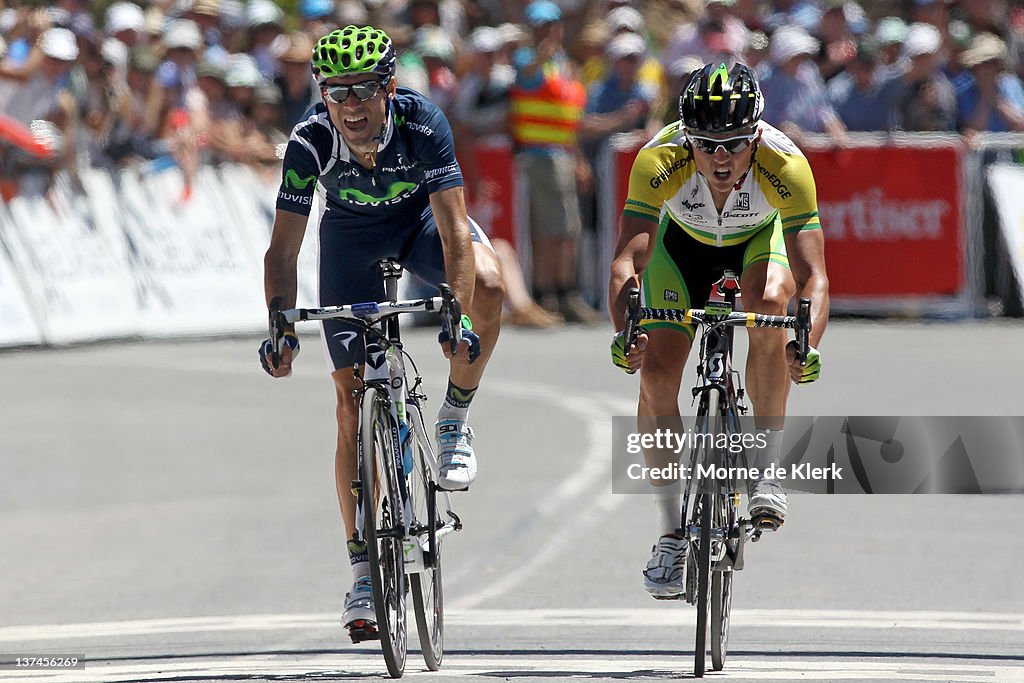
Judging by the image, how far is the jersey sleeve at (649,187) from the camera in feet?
23.4

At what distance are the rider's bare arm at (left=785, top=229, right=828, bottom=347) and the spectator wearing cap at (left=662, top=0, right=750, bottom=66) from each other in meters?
10.6

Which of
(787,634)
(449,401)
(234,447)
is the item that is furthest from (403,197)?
(234,447)


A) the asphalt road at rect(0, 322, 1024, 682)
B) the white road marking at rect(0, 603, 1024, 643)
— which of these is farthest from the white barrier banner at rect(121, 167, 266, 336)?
the white road marking at rect(0, 603, 1024, 643)

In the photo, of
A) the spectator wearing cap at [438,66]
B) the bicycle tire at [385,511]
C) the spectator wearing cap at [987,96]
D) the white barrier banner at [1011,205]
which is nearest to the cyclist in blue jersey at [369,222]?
the bicycle tire at [385,511]

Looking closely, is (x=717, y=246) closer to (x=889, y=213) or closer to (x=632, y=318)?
(x=632, y=318)

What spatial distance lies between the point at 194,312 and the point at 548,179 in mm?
3334

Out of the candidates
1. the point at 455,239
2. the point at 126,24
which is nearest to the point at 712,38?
the point at 126,24

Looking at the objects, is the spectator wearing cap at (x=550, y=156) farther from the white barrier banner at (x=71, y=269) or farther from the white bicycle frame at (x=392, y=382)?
the white bicycle frame at (x=392, y=382)

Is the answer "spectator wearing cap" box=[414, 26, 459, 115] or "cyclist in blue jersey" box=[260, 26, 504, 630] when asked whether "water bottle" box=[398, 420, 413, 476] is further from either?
"spectator wearing cap" box=[414, 26, 459, 115]

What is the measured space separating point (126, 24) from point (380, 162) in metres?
10.5

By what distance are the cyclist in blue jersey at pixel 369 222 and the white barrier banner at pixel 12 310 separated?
30.5 ft

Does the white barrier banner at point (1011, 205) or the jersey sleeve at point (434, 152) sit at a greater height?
the jersey sleeve at point (434, 152)

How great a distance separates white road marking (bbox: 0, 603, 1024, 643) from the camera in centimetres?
776

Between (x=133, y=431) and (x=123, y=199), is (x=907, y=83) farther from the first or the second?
(x=133, y=431)
